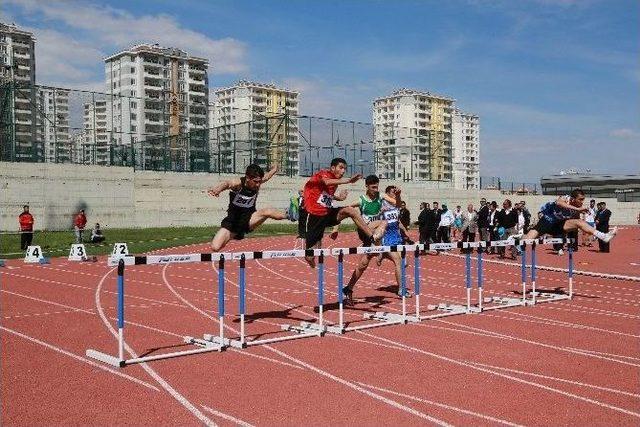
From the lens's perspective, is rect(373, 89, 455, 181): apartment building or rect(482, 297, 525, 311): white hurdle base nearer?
rect(482, 297, 525, 311): white hurdle base

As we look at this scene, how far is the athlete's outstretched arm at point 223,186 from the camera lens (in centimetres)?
746

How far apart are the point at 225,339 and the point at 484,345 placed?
2.77 m

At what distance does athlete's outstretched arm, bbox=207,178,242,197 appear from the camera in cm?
746

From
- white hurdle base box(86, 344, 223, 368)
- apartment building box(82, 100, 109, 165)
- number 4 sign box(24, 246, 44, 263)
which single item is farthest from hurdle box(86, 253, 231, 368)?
apartment building box(82, 100, 109, 165)

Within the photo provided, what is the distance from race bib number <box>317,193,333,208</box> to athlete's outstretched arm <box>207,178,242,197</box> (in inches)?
43.6

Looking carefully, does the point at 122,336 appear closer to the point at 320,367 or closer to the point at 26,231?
the point at 320,367

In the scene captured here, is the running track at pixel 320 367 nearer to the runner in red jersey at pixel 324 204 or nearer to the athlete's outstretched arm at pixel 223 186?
the runner in red jersey at pixel 324 204

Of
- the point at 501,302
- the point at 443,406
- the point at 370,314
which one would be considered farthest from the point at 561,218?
the point at 443,406

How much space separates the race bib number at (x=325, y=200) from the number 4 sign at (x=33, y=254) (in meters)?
10.9

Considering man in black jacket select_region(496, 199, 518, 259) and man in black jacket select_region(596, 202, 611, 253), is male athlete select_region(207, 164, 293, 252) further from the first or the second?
man in black jacket select_region(596, 202, 611, 253)

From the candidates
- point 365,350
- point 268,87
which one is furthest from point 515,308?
point 268,87

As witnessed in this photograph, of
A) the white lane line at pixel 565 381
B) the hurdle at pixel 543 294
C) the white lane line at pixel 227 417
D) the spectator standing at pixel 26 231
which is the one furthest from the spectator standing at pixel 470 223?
the white lane line at pixel 227 417

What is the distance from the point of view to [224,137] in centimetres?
3675

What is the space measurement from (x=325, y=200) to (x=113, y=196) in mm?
25382
